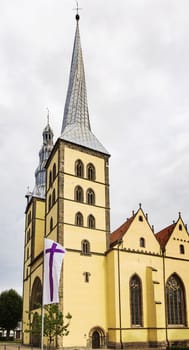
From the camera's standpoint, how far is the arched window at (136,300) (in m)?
37.2

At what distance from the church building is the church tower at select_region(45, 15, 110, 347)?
9 centimetres

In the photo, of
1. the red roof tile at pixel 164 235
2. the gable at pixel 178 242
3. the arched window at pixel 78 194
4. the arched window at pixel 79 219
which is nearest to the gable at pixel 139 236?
the red roof tile at pixel 164 235

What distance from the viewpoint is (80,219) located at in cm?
3903

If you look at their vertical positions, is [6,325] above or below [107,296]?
below

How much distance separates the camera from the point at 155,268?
131ft

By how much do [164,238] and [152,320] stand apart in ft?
32.0

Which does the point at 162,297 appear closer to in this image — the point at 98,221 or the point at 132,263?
the point at 132,263

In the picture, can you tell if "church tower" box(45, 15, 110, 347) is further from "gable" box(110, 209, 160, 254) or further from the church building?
"gable" box(110, 209, 160, 254)

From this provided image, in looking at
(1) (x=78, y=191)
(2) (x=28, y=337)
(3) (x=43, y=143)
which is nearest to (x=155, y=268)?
(1) (x=78, y=191)

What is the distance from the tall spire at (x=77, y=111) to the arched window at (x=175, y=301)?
637 inches

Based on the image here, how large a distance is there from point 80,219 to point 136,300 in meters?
9.62

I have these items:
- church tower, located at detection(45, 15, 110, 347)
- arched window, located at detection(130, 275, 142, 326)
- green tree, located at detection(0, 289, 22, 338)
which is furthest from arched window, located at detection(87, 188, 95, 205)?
green tree, located at detection(0, 289, 22, 338)

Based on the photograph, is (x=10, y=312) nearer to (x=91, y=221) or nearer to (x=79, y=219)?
(x=91, y=221)

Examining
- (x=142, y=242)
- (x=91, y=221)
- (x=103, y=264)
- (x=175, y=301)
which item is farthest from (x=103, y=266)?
(x=175, y=301)
